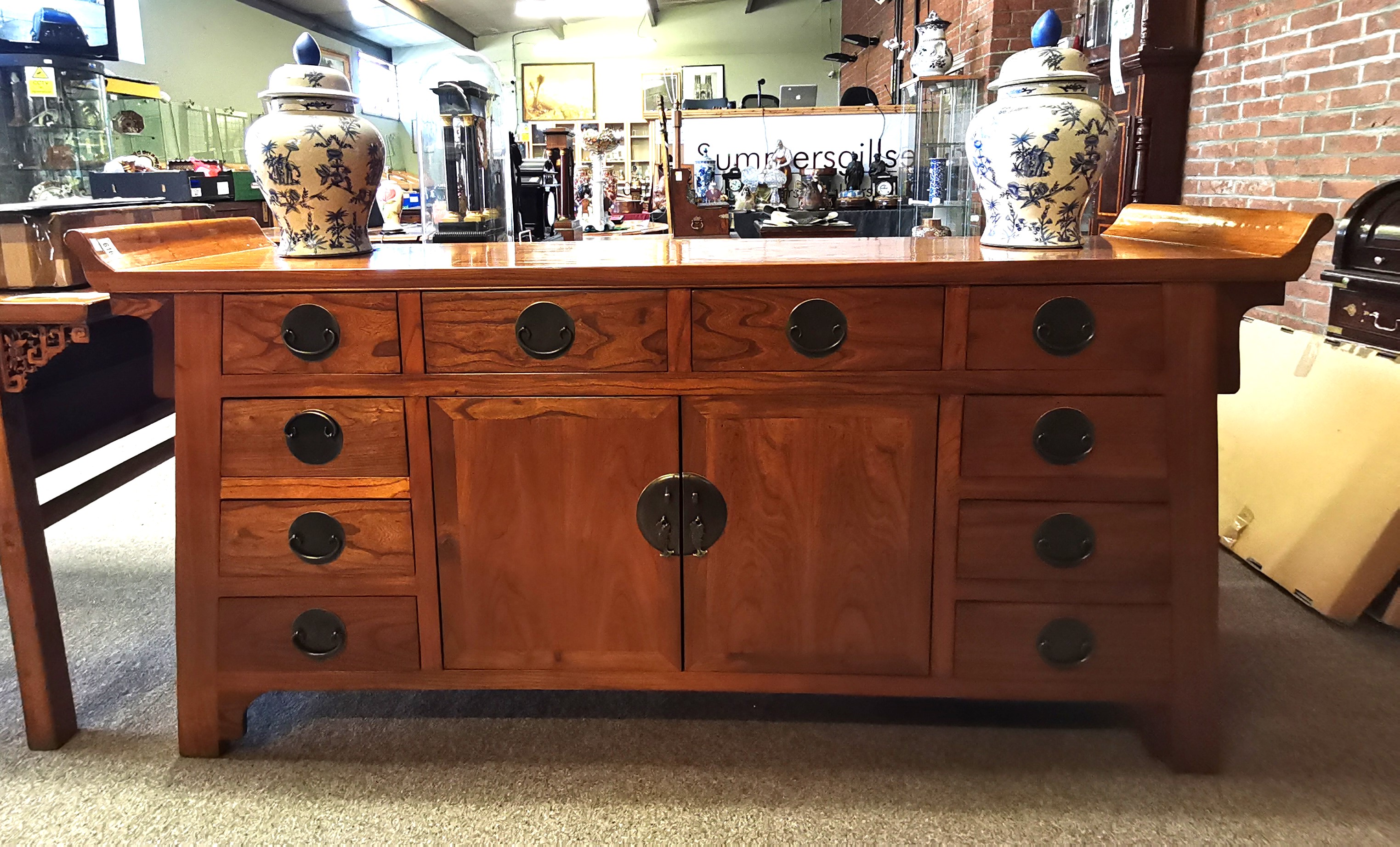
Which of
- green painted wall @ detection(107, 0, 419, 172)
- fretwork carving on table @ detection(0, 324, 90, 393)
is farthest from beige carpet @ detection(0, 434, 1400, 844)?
green painted wall @ detection(107, 0, 419, 172)

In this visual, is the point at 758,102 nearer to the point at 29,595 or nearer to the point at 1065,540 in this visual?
the point at 1065,540

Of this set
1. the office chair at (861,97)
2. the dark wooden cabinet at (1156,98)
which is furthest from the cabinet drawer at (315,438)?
the office chair at (861,97)

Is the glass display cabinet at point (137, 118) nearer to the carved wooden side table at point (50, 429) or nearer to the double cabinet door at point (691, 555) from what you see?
the carved wooden side table at point (50, 429)

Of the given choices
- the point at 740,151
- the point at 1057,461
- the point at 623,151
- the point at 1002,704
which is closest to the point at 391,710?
the point at 1002,704

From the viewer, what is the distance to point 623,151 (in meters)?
13.8

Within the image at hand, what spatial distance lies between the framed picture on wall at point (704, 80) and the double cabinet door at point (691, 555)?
13.2 m

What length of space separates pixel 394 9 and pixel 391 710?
34.5ft

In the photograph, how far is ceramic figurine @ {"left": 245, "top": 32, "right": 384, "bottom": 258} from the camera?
5.03ft

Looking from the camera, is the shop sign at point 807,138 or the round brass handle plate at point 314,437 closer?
the round brass handle plate at point 314,437

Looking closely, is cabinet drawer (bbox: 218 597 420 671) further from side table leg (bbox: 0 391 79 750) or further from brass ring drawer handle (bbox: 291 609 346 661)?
side table leg (bbox: 0 391 79 750)

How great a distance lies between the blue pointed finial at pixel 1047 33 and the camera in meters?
1.49

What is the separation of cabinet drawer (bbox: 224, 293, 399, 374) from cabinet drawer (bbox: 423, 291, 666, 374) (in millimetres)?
71

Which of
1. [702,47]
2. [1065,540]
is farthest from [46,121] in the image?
[702,47]

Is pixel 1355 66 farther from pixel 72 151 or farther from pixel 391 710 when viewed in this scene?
pixel 72 151
